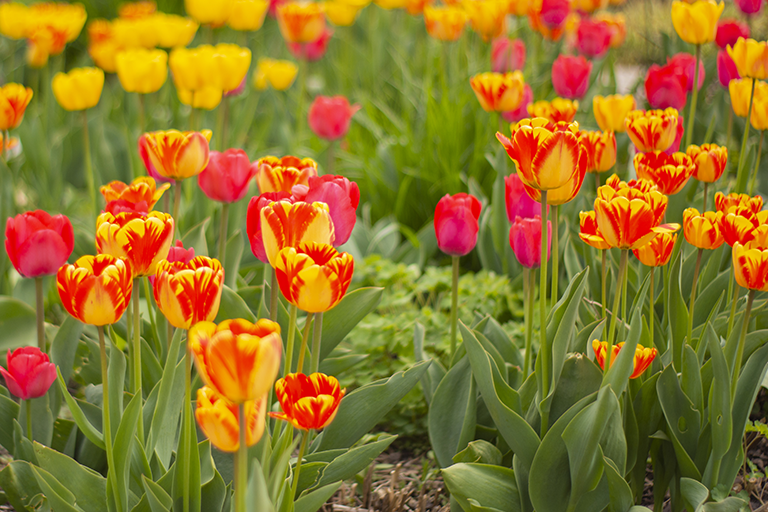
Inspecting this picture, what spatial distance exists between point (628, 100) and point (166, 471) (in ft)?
4.32

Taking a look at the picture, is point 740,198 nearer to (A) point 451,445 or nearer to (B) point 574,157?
(B) point 574,157

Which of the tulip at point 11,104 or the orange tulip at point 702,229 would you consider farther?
the tulip at point 11,104

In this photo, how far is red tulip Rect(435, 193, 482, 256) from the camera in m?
1.33

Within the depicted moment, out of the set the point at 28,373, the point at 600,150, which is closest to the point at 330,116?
the point at 600,150

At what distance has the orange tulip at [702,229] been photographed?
1.13 meters

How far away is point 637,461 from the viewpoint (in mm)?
1317

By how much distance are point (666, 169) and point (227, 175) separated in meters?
0.89

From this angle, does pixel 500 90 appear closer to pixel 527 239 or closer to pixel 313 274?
pixel 527 239

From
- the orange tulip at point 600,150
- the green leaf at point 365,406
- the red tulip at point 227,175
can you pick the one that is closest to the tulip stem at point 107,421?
the green leaf at point 365,406

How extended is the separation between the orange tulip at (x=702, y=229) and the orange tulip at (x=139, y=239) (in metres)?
0.86

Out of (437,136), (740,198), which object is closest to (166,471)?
(740,198)

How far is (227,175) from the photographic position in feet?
4.74

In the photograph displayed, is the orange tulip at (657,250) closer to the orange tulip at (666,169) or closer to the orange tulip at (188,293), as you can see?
the orange tulip at (666,169)

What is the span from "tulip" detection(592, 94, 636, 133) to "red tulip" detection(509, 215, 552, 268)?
0.50 metres
